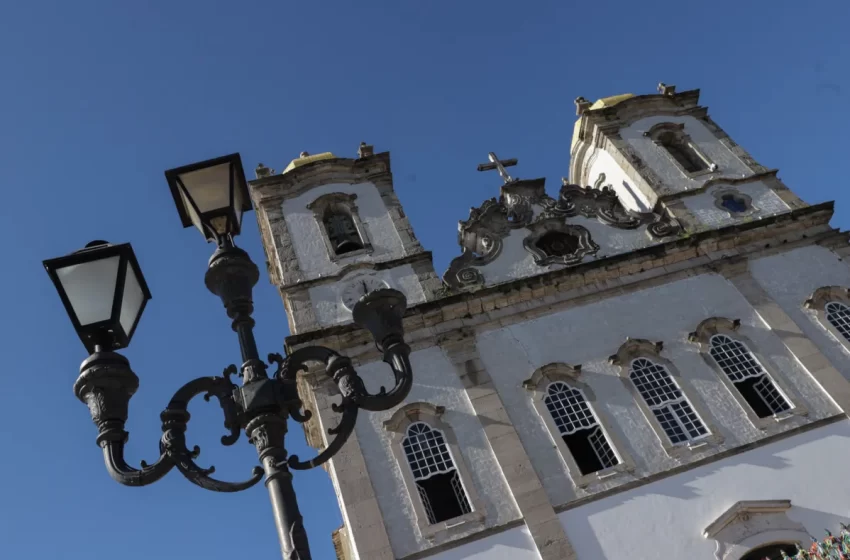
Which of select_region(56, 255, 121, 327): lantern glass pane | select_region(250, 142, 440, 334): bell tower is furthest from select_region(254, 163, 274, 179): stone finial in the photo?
select_region(56, 255, 121, 327): lantern glass pane

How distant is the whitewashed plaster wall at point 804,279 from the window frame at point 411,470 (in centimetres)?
663

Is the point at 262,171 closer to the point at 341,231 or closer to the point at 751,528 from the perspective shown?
the point at 341,231

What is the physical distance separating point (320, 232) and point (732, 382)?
8540 millimetres

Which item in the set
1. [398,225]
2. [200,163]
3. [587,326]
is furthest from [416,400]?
[200,163]

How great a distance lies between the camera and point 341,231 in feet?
56.0

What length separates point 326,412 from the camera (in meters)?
13.0

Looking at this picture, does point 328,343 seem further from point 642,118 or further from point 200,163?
point 642,118

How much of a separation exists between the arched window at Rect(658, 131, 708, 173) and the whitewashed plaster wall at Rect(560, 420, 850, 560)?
7.71 metres

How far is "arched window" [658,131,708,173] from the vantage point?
18.4m

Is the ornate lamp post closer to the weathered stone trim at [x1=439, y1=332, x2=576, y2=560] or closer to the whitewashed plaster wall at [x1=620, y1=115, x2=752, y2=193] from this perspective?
the weathered stone trim at [x1=439, y1=332, x2=576, y2=560]

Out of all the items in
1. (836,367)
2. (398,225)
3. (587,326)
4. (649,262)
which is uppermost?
(398,225)

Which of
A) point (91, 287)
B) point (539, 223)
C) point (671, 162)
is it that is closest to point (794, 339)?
point (539, 223)

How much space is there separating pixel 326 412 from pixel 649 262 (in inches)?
263

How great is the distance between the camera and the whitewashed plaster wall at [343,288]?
15.0 meters
